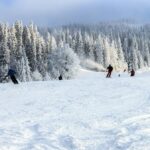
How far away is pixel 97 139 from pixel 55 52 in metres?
106

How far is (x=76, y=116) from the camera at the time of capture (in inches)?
956

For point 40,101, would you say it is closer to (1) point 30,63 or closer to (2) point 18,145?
(2) point 18,145

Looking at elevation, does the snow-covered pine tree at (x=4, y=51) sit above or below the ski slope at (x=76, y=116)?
below

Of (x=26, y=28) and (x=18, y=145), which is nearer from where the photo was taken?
(x=18, y=145)

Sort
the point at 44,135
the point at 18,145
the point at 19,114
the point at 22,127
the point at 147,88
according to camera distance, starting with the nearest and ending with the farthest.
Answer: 1. the point at 18,145
2. the point at 44,135
3. the point at 22,127
4. the point at 19,114
5. the point at 147,88

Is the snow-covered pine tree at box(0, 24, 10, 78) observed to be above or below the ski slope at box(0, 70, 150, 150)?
below

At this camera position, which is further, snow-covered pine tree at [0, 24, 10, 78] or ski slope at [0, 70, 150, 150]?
snow-covered pine tree at [0, 24, 10, 78]

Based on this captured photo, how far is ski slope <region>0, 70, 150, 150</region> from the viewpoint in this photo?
18.9m

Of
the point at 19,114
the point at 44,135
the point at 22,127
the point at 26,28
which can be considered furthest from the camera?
the point at 26,28

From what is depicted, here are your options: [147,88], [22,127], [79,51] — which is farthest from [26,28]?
[22,127]

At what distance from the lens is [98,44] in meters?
172

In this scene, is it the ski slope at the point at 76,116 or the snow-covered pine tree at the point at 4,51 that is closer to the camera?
the ski slope at the point at 76,116

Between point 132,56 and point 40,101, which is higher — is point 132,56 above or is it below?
below

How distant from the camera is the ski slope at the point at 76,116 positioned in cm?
1889
